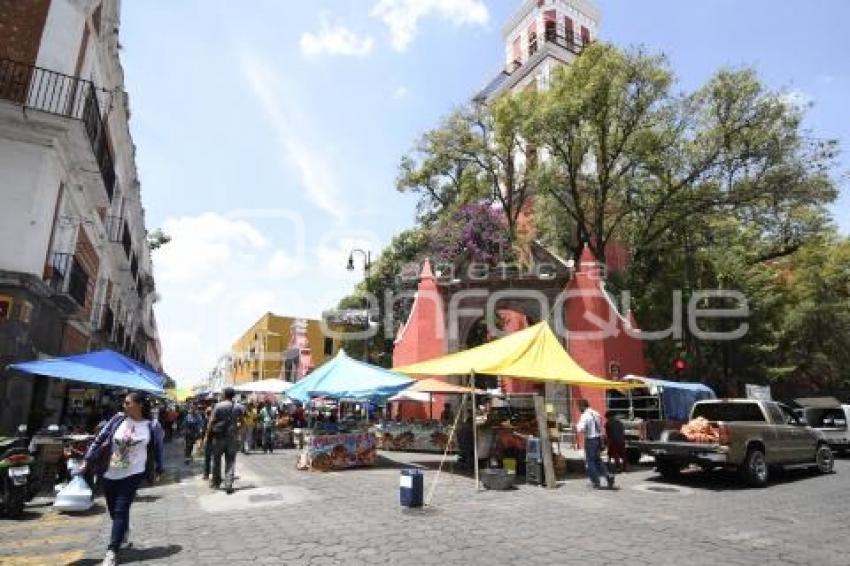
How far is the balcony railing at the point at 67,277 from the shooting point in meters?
13.6

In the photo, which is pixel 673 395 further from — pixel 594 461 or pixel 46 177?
pixel 46 177

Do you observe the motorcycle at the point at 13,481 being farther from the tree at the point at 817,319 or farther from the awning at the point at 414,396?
the tree at the point at 817,319

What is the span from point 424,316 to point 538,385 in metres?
5.53

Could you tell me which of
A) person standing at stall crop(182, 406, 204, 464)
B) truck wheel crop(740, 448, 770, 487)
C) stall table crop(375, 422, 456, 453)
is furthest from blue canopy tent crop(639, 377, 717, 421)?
person standing at stall crop(182, 406, 204, 464)

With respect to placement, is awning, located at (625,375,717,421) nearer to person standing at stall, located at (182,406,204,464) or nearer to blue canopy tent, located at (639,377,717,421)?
blue canopy tent, located at (639,377,717,421)

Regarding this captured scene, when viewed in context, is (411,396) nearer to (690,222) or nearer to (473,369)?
(473,369)

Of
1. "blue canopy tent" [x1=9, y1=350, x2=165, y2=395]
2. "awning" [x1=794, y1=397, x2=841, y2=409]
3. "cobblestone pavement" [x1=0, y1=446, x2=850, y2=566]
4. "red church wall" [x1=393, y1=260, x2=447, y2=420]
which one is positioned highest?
"red church wall" [x1=393, y1=260, x2=447, y2=420]

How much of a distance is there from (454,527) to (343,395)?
7839 mm

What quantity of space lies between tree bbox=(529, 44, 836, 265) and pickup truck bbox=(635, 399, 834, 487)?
1125 centimetres

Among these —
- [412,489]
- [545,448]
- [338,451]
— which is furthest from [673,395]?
[412,489]

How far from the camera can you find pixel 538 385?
2325 cm

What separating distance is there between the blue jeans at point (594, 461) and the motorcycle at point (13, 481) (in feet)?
32.9

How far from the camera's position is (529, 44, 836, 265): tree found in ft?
75.5

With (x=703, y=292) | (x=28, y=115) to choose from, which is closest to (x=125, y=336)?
(x=28, y=115)
